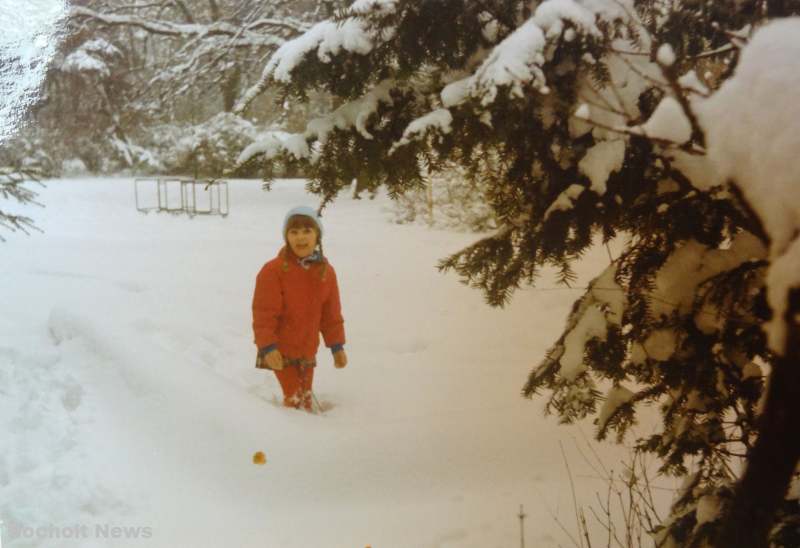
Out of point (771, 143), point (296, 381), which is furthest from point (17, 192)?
point (771, 143)

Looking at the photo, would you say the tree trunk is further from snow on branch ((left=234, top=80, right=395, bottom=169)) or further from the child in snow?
the child in snow

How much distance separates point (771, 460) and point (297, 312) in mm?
1255

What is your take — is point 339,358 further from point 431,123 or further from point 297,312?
point 431,123

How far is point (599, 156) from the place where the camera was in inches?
45.5

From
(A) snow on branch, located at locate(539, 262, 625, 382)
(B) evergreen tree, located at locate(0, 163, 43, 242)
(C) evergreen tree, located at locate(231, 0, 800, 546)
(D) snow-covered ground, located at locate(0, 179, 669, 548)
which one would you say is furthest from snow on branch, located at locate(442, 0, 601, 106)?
(B) evergreen tree, located at locate(0, 163, 43, 242)

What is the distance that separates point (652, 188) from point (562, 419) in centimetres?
65

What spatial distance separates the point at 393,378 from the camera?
1.78 metres

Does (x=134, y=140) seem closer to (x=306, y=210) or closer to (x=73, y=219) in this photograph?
(x=73, y=219)

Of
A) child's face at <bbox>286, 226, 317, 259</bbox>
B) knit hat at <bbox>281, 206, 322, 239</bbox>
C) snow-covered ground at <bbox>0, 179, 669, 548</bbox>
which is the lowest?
snow-covered ground at <bbox>0, 179, 669, 548</bbox>

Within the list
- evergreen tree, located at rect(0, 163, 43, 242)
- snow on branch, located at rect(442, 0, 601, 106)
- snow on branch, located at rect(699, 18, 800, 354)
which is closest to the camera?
snow on branch, located at rect(699, 18, 800, 354)

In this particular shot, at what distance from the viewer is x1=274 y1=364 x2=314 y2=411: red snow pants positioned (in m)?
1.80

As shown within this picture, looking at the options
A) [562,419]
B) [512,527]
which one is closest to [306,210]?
[562,419]

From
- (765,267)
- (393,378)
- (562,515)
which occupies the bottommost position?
(562,515)

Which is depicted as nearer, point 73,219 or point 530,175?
point 530,175
